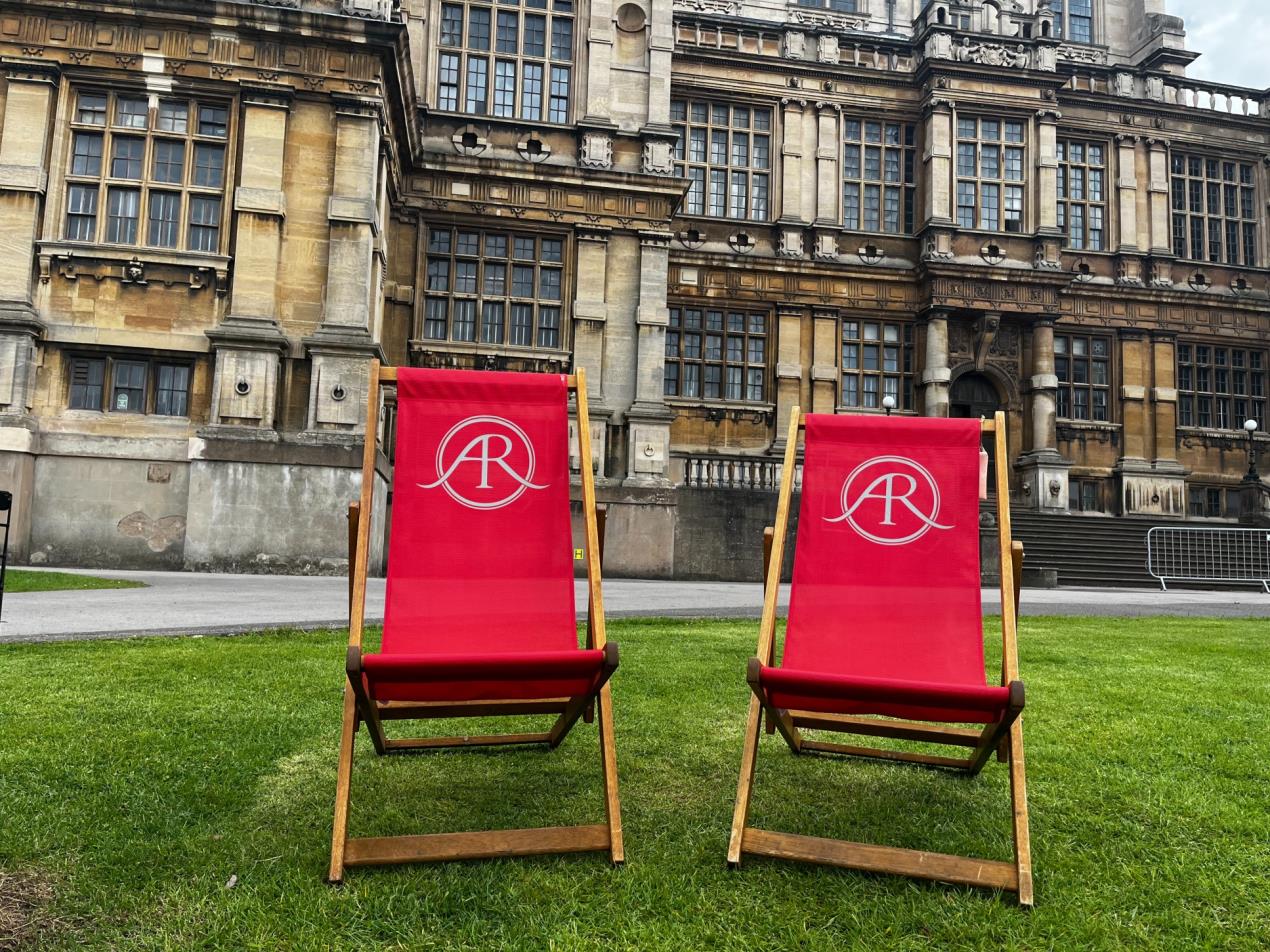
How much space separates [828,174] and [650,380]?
9756 millimetres

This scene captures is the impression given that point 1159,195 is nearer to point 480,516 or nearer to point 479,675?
point 480,516

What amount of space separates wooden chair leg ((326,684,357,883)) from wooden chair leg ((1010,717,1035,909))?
1903 mm

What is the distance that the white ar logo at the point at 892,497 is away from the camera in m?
3.47

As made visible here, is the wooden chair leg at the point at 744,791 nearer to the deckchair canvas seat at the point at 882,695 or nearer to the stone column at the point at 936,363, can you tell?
the deckchair canvas seat at the point at 882,695

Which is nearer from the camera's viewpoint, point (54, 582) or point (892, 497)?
point (892, 497)

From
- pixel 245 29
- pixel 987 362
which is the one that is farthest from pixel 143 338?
pixel 987 362

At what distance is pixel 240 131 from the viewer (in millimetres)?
14852

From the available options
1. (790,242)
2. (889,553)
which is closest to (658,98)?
(790,242)

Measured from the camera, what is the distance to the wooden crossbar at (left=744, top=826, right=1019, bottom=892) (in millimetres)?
2654

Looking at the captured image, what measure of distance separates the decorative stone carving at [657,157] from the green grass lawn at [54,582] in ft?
41.1

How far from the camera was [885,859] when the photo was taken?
2742mm

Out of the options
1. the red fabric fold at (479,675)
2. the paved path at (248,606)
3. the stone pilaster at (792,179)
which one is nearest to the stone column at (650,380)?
the paved path at (248,606)

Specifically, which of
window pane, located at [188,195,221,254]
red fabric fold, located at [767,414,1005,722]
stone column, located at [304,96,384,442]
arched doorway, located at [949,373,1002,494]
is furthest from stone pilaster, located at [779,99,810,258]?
red fabric fold, located at [767,414,1005,722]

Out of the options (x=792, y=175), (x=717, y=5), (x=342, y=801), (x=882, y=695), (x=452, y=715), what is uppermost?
(x=717, y=5)
